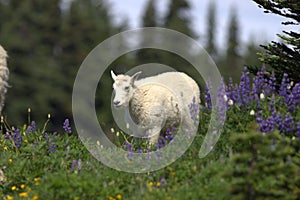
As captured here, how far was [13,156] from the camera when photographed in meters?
7.27

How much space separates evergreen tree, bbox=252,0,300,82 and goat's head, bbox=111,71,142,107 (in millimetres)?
1975

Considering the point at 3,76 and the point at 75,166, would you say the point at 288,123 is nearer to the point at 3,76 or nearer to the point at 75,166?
the point at 75,166

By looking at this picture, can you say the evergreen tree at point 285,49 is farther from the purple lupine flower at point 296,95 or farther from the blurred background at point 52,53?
the blurred background at point 52,53

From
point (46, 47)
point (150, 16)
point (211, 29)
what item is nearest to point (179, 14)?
point (150, 16)

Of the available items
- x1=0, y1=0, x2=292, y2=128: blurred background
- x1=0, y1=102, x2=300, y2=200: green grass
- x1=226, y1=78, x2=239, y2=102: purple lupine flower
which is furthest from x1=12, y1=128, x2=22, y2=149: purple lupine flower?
x1=0, y1=0, x2=292, y2=128: blurred background

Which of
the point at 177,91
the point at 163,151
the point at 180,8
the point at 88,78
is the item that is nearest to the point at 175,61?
the point at 180,8

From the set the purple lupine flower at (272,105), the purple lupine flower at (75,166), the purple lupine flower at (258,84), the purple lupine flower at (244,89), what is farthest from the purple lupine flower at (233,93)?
the purple lupine flower at (75,166)

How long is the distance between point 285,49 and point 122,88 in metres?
2.63

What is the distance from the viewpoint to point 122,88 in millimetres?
9078

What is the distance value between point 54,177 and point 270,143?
7.39 feet

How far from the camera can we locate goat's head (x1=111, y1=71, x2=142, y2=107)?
29.5 feet

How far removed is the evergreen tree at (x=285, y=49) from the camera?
8664 millimetres

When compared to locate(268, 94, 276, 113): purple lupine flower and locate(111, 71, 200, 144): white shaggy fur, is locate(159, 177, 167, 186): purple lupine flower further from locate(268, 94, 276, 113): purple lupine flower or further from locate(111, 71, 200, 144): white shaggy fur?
locate(111, 71, 200, 144): white shaggy fur

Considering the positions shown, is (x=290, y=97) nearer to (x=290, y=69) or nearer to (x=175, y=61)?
(x=290, y=69)
